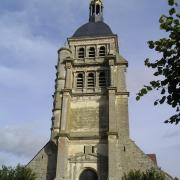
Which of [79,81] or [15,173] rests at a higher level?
[79,81]

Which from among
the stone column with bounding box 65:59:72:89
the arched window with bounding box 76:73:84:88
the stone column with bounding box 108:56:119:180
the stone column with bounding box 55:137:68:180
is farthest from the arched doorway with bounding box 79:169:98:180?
the arched window with bounding box 76:73:84:88

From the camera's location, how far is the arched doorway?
2223 cm

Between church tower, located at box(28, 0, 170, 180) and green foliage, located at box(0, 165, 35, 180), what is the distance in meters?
2.31

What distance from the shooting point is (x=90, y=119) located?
24500mm

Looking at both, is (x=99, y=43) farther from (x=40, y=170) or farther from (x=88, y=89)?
(x=40, y=170)

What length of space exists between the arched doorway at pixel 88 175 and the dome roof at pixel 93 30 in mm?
12537

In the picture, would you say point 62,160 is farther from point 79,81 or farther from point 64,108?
point 79,81

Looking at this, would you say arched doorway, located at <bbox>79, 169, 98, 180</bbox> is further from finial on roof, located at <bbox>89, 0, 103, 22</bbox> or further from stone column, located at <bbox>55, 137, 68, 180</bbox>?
finial on roof, located at <bbox>89, 0, 103, 22</bbox>

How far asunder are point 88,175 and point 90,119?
13.3 ft

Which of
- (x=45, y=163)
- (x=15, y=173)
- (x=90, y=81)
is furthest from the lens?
(x=90, y=81)

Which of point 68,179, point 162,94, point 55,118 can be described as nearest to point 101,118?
point 55,118

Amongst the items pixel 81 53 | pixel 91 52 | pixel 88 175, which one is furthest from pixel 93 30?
pixel 88 175

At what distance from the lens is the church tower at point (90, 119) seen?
72.7 feet

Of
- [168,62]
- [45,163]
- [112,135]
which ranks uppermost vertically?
[112,135]
